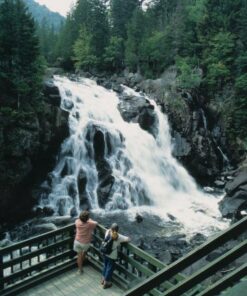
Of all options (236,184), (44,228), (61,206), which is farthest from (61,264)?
(236,184)

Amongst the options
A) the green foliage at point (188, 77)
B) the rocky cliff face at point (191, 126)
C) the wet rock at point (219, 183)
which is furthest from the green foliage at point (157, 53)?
the wet rock at point (219, 183)

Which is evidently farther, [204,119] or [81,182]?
[204,119]

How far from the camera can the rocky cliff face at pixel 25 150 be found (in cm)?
2392

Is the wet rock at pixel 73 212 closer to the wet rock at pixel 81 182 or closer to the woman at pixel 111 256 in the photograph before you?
the wet rock at pixel 81 182

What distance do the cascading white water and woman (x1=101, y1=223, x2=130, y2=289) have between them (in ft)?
46.3

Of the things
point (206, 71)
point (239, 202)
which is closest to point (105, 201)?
point (239, 202)

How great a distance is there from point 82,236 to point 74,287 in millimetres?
1340

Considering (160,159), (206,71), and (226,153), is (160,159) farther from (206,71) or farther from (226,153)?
(206,71)

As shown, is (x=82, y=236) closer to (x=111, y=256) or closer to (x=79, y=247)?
(x=79, y=247)

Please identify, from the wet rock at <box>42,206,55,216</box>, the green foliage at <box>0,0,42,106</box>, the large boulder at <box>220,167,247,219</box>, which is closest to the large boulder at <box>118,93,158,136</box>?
the large boulder at <box>220,167,247,219</box>

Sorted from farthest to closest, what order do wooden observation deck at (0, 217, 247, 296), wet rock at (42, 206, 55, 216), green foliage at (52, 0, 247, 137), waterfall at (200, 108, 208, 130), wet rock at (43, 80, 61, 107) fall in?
green foliage at (52, 0, 247, 137) < waterfall at (200, 108, 208, 130) < wet rock at (43, 80, 61, 107) < wet rock at (42, 206, 55, 216) < wooden observation deck at (0, 217, 247, 296)

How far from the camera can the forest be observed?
25844mm

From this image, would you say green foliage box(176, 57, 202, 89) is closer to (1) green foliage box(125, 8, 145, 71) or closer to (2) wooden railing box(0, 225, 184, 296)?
(1) green foliage box(125, 8, 145, 71)

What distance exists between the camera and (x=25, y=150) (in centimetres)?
2495
